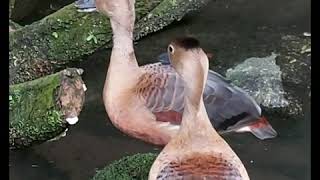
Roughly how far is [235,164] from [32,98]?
0.66 m

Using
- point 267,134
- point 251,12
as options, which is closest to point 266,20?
point 251,12

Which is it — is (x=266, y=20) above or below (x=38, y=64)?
below

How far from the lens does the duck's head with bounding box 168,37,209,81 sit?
3.92 feet

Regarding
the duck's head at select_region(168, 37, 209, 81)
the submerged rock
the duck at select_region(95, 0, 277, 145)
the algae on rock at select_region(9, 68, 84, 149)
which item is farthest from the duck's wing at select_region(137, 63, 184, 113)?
the submerged rock

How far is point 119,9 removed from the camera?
1.39m

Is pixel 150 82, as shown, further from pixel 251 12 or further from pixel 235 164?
pixel 251 12

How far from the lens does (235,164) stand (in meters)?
1.22

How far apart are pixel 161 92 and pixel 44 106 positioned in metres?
0.30

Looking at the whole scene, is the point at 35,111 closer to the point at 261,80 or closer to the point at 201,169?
the point at 201,169

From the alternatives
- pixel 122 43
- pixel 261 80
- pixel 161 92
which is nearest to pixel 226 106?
pixel 161 92

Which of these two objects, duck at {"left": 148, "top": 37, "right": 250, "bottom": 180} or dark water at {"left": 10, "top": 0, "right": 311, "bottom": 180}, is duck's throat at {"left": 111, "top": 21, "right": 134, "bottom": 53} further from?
dark water at {"left": 10, "top": 0, "right": 311, "bottom": 180}

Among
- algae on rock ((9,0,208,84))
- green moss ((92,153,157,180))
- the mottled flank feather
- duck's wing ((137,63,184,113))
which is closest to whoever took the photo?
the mottled flank feather

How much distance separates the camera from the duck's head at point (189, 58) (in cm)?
119

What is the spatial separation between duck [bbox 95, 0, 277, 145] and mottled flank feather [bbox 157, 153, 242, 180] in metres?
0.27
